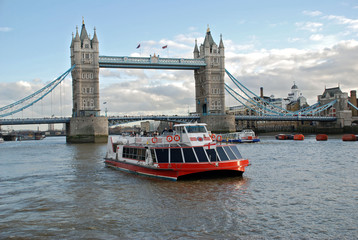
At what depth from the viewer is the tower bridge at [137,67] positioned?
2697 inches

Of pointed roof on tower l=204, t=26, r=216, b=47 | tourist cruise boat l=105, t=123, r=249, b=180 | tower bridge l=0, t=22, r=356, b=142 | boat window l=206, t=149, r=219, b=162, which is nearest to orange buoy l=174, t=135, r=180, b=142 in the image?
tourist cruise boat l=105, t=123, r=249, b=180

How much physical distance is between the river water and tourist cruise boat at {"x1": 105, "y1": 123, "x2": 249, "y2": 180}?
0.59 m

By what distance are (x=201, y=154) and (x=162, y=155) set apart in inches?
85.7

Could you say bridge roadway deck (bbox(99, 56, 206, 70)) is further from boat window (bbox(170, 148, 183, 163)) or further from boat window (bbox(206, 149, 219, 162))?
boat window (bbox(206, 149, 219, 162))

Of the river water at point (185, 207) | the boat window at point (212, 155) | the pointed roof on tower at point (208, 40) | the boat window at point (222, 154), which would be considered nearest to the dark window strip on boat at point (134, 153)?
the river water at point (185, 207)

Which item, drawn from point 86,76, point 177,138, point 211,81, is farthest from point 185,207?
point 211,81

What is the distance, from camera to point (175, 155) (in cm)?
1917

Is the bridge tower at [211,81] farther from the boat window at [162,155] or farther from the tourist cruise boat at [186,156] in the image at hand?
the boat window at [162,155]

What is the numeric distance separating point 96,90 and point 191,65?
2201 cm

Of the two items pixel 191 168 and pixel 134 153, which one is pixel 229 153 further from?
pixel 134 153

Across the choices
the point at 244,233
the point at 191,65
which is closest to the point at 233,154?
the point at 244,233

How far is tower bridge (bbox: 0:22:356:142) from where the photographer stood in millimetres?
68500

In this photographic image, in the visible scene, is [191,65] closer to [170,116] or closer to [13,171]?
→ [170,116]

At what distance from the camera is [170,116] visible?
254 feet
